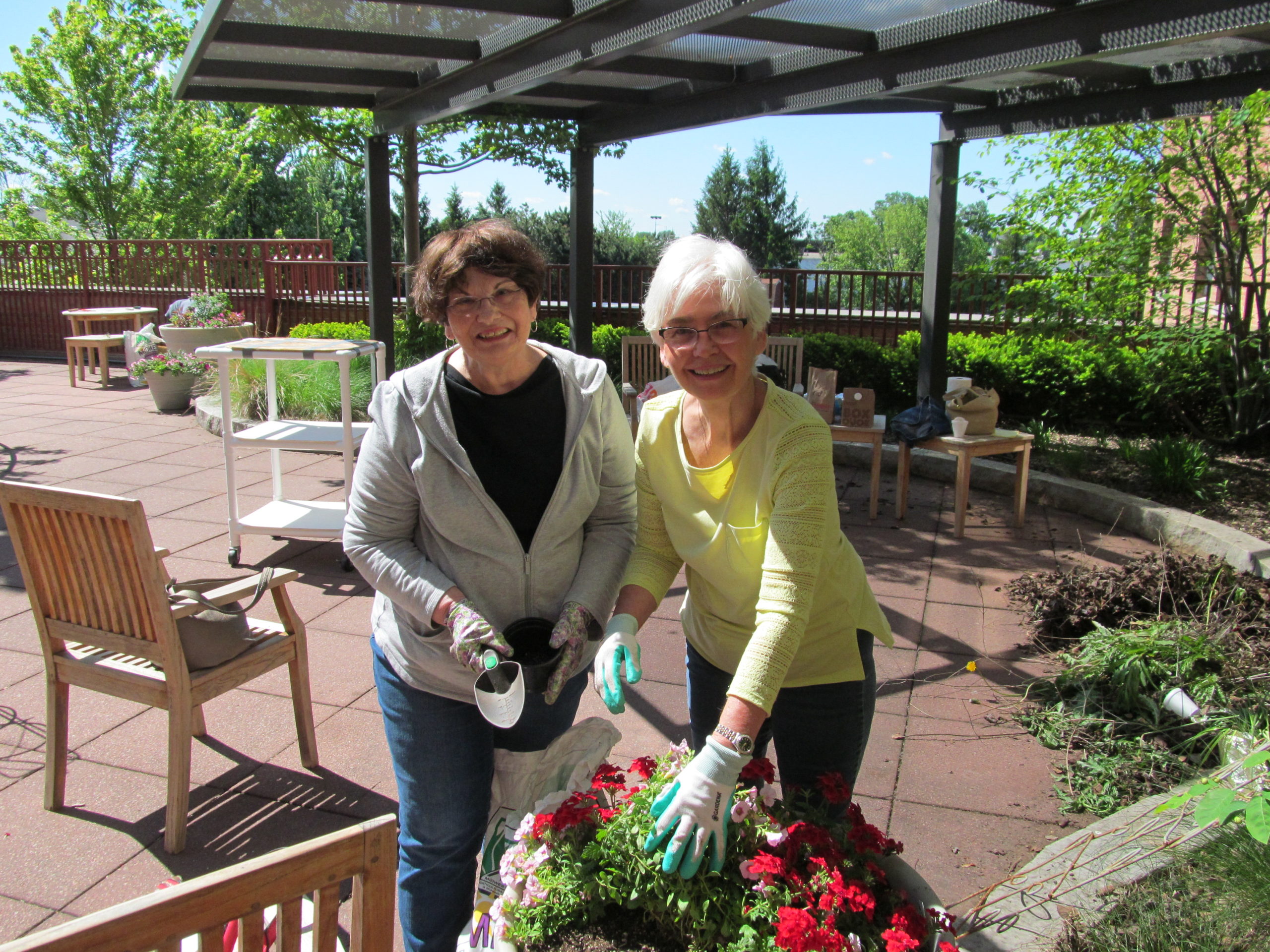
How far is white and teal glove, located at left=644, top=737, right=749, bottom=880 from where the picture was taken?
1438mm

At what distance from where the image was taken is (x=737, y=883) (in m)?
1.47

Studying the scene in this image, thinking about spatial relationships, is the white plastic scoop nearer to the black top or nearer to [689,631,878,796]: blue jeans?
the black top

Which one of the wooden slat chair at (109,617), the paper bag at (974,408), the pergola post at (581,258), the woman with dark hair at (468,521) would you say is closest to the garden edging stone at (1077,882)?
the woman with dark hair at (468,521)

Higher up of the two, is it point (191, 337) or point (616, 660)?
point (191, 337)

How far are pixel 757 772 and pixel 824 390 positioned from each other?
4882 mm

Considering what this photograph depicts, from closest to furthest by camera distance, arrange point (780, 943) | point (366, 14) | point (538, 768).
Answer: point (780, 943) < point (538, 768) < point (366, 14)

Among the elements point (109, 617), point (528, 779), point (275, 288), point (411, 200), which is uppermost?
point (411, 200)

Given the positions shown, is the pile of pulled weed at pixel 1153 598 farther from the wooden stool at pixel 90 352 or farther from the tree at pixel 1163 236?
the wooden stool at pixel 90 352

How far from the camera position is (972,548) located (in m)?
5.68

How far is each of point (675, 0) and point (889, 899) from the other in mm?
3777

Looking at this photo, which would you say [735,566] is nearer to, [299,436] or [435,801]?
[435,801]

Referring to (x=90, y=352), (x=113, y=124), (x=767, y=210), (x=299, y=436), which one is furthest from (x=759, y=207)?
(x=299, y=436)

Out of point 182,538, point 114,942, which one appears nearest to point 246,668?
point 114,942

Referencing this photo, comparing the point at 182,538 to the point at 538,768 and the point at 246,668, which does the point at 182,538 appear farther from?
the point at 538,768
